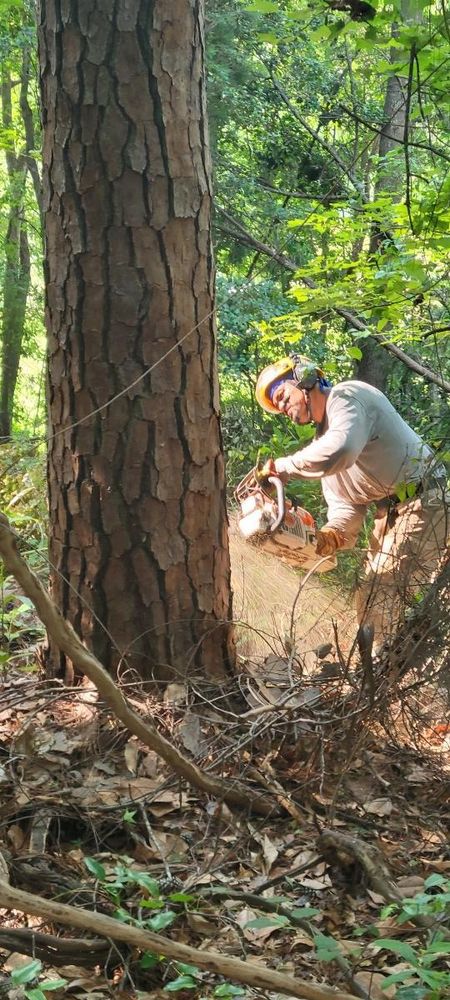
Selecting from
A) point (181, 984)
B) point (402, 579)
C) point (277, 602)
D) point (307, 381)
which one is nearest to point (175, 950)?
point (181, 984)

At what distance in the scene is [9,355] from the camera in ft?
40.0

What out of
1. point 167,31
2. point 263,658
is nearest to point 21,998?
point 263,658

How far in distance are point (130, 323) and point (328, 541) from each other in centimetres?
276

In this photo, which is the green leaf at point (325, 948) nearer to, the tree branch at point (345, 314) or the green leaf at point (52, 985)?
the green leaf at point (52, 985)

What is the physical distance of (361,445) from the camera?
481 centimetres

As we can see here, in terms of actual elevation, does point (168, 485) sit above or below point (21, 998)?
above

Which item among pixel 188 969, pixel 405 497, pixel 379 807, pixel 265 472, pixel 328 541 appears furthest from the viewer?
pixel 328 541

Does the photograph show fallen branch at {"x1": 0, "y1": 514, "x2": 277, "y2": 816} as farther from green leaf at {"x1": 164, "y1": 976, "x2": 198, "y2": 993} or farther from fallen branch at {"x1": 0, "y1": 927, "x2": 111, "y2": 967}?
green leaf at {"x1": 164, "y1": 976, "x2": 198, "y2": 993}

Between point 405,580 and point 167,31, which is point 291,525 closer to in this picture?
point 405,580

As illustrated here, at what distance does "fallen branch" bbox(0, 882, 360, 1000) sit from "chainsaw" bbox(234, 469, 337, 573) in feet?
10.5

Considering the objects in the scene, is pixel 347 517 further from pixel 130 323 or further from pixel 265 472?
pixel 130 323

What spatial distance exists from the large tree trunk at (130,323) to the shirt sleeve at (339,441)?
5.48 feet

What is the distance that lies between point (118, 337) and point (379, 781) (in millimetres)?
1800

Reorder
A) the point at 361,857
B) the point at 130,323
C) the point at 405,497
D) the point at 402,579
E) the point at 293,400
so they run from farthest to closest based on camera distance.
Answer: the point at 293,400 < the point at 405,497 < the point at 402,579 < the point at 130,323 < the point at 361,857
